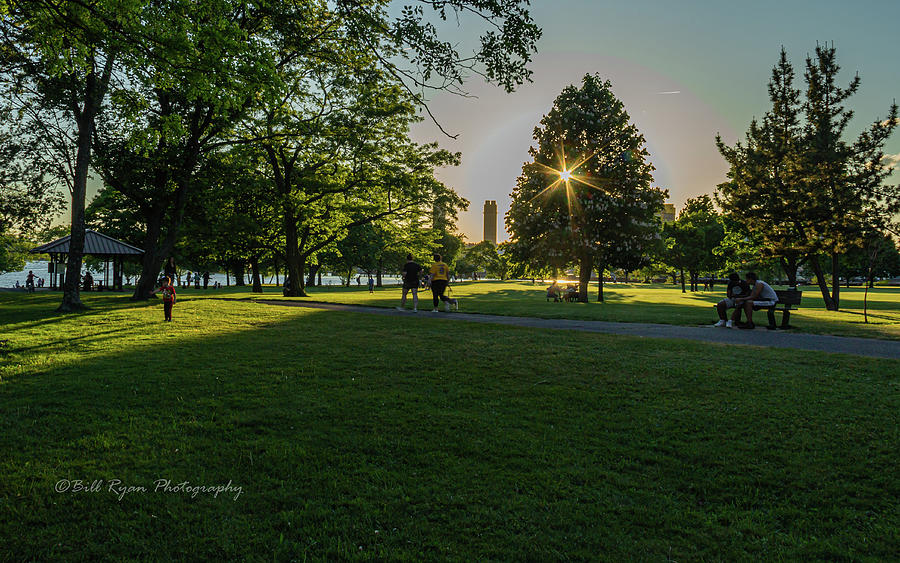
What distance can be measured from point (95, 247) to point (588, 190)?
34.5m

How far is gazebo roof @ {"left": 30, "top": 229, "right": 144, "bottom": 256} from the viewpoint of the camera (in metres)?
32.2

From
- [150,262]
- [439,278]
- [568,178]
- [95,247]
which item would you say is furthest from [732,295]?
[95,247]

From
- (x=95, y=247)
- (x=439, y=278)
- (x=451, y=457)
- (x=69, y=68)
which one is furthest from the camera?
(x=95, y=247)

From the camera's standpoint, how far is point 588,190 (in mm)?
29922

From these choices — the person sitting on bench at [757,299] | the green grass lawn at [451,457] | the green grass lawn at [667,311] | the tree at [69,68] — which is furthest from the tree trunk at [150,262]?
the person sitting on bench at [757,299]

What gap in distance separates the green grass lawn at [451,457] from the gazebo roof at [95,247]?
102ft

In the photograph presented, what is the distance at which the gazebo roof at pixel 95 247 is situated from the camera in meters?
32.2

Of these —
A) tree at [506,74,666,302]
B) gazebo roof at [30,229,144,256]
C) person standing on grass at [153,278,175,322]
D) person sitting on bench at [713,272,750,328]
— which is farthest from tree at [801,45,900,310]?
gazebo roof at [30,229,144,256]

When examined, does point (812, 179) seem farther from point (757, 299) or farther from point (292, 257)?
point (292, 257)

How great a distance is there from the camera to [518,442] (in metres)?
4.45

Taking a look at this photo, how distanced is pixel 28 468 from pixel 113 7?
24.3 feet

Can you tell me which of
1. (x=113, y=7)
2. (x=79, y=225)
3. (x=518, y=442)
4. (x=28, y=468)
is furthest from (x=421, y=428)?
(x=79, y=225)

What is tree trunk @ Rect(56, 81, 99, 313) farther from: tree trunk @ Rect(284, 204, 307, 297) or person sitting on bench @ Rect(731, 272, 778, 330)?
person sitting on bench @ Rect(731, 272, 778, 330)

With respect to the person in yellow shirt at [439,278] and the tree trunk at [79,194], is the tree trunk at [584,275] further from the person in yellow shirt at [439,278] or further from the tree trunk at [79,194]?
the tree trunk at [79,194]
